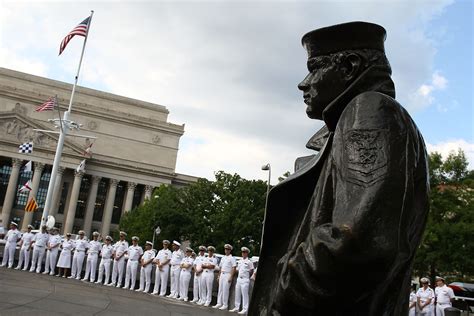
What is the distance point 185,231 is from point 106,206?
28.9 metres

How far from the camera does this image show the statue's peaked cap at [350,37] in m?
1.79

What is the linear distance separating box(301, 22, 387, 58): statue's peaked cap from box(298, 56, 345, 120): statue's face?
0.05 m

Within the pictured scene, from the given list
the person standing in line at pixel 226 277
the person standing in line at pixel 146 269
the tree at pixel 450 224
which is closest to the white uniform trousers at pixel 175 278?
the person standing in line at pixel 146 269

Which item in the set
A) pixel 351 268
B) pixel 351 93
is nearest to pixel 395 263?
pixel 351 268

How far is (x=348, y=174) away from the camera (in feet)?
4.81

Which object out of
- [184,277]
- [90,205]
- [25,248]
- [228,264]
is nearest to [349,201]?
[228,264]

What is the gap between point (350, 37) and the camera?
1808 millimetres

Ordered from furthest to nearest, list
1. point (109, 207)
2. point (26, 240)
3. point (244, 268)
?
1. point (109, 207)
2. point (26, 240)
3. point (244, 268)

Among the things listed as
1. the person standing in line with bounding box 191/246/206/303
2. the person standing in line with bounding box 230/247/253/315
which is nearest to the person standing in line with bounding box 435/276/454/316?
the person standing in line with bounding box 230/247/253/315

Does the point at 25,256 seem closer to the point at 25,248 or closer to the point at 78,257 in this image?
the point at 25,248

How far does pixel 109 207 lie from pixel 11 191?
566 inches

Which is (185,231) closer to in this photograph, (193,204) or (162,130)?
(193,204)

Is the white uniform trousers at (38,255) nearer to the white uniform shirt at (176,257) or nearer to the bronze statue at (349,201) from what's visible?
the white uniform shirt at (176,257)

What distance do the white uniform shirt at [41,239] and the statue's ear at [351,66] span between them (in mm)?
22471
